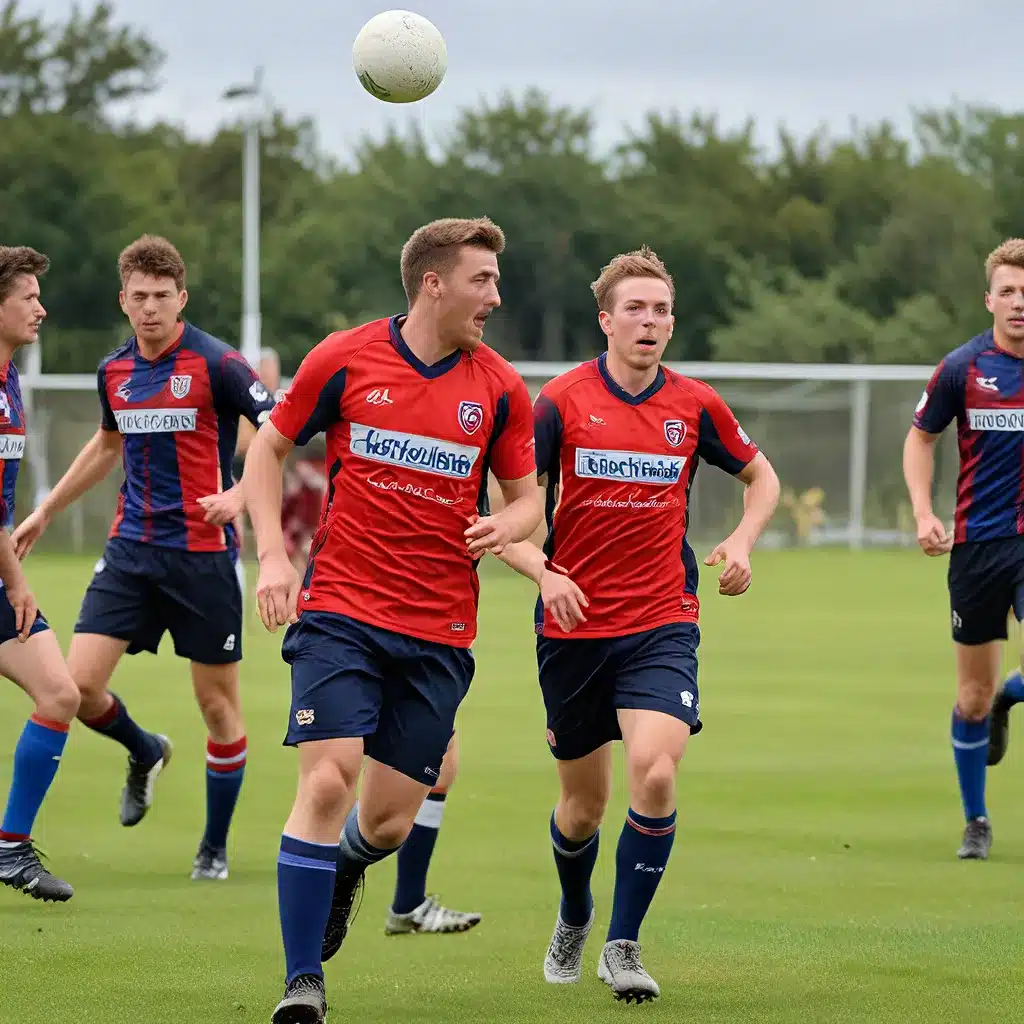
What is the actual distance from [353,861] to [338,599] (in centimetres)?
79

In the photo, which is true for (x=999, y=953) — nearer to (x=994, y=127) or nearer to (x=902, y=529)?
(x=902, y=529)

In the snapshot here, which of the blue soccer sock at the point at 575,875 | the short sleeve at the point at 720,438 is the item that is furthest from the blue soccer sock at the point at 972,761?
the blue soccer sock at the point at 575,875

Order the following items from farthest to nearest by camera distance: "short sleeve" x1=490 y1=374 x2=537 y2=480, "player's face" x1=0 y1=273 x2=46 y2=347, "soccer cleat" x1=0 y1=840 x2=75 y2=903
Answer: "player's face" x1=0 y1=273 x2=46 y2=347 → "soccer cleat" x1=0 y1=840 x2=75 y2=903 → "short sleeve" x1=490 y1=374 x2=537 y2=480

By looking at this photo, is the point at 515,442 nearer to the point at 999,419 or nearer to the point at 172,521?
the point at 172,521

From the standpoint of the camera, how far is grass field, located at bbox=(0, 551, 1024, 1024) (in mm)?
5523

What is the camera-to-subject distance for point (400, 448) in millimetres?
5430

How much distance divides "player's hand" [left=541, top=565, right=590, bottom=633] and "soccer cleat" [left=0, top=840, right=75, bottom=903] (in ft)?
7.59

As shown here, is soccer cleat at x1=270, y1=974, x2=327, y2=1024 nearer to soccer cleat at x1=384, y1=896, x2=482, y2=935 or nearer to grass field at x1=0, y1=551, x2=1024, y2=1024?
grass field at x1=0, y1=551, x2=1024, y2=1024

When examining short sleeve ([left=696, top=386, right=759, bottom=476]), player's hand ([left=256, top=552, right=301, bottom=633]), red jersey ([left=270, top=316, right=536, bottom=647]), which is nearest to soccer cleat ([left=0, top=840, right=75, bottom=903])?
red jersey ([left=270, top=316, right=536, bottom=647])

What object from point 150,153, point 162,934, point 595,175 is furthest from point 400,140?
point 162,934

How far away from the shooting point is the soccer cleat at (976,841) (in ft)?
25.9

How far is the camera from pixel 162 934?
636 centimetres

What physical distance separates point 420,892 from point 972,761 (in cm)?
275

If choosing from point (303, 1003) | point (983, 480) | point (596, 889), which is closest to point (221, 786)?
point (596, 889)
